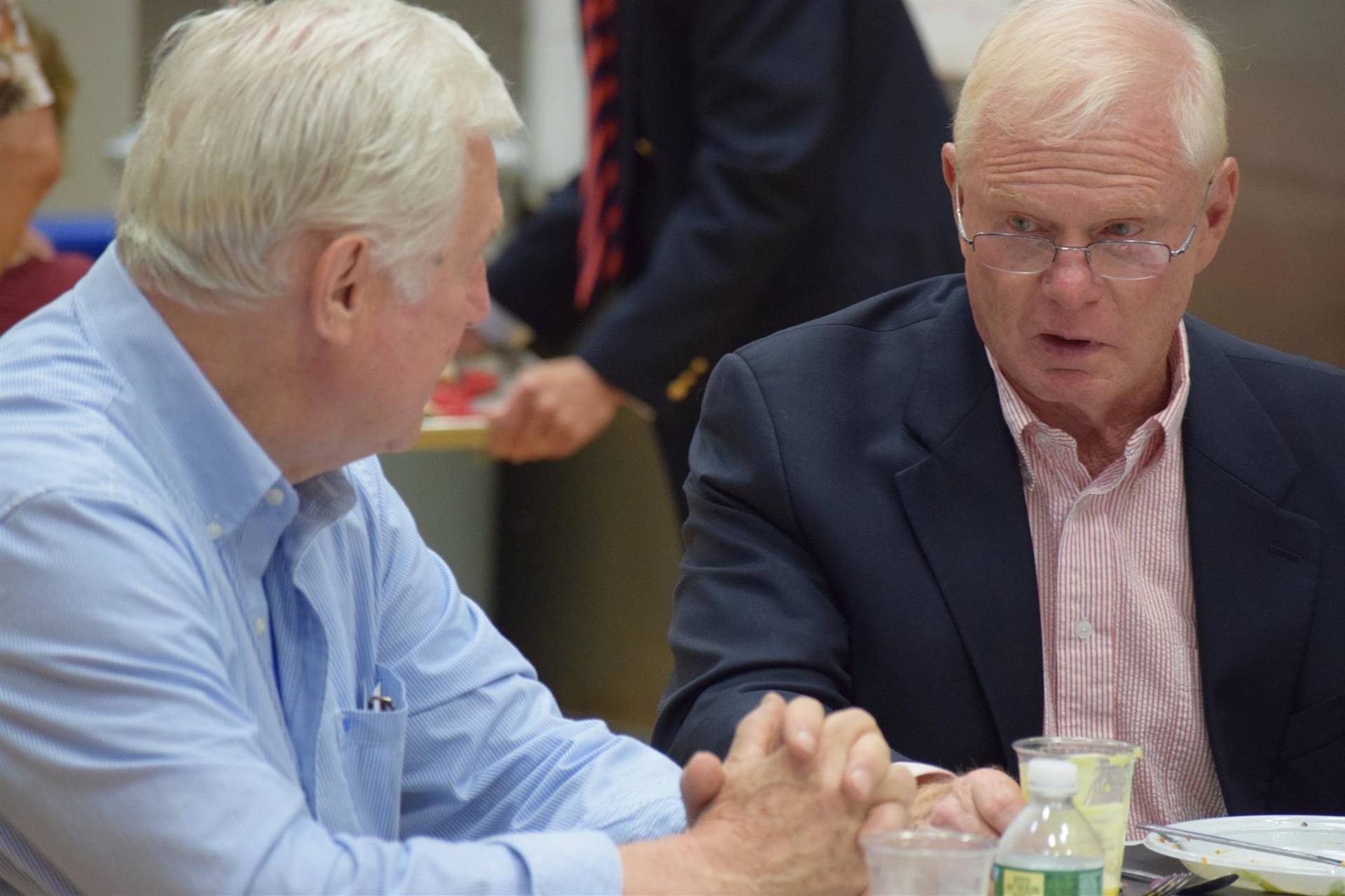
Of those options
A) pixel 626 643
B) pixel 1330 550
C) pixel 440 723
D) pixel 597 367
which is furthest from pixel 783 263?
pixel 626 643

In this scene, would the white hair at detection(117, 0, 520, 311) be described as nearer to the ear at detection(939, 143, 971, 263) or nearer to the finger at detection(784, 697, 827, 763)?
the finger at detection(784, 697, 827, 763)

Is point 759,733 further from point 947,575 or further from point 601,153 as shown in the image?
point 601,153

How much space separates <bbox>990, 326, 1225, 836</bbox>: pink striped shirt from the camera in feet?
6.21

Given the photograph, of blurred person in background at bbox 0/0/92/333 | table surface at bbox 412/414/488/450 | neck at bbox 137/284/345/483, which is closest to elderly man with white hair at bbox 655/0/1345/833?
neck at bbox 137/284/345/483

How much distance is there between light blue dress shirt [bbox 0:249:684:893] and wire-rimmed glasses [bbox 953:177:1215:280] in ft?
2.21

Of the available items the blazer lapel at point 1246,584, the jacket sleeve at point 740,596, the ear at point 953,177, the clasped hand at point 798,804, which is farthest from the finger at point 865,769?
the ear at point 953,177

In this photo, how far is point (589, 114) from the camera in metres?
3.49

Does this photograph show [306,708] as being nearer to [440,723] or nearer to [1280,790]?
[440,723]

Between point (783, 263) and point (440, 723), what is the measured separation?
1.76m

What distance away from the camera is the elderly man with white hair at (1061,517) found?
6.15 feet

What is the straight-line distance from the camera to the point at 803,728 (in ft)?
4.56

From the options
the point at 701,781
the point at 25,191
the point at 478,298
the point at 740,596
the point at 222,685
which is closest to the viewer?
the point at 222,685

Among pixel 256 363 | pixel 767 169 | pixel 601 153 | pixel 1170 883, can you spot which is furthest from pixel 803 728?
pixel 601 153

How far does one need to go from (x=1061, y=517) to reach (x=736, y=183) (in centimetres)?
144
